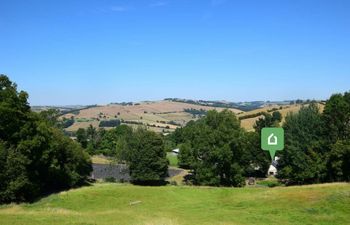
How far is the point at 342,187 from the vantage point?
49812 millimetres

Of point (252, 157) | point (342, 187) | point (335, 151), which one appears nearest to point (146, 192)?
point (342, 187)

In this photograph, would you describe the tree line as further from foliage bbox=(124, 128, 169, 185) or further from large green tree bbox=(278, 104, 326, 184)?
foliage bbox=(124, 128, 169, 185)

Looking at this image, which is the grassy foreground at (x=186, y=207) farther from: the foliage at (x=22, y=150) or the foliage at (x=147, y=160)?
the foliage at (x=147, y=160)

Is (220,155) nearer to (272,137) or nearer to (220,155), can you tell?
(220,155)

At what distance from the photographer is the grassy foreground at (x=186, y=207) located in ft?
118

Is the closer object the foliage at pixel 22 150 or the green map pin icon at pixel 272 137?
the green map pin icon at pixel 272 137

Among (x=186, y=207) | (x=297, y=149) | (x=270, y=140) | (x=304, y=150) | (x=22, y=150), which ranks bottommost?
(x=186, y=207)

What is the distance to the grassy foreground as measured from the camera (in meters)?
35.9

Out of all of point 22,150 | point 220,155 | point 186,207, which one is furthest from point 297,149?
point 22,150

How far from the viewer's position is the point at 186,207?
46.7 metres

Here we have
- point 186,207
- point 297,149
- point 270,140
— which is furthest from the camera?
point 297,149

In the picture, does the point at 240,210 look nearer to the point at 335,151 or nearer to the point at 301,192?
the point at 301,192

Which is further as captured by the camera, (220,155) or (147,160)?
(147,160)

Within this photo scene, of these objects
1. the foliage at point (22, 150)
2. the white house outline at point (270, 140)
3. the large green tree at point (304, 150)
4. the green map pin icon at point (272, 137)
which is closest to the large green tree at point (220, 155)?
the large green tree at point (304, 150)
